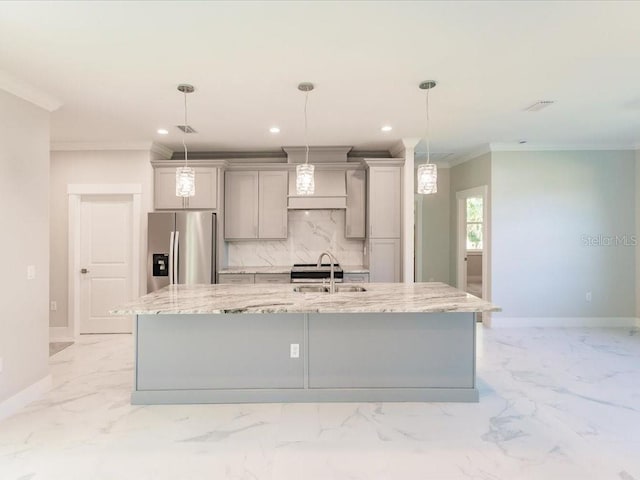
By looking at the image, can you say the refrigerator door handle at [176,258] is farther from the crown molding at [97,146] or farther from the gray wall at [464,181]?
the gray wall at [464,181]

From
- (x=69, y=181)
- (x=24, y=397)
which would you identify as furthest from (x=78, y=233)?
(x=24, y=397)

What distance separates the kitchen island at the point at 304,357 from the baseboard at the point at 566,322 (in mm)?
2746

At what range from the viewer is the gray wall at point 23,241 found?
2.91m

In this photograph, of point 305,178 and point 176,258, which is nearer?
point 305,178

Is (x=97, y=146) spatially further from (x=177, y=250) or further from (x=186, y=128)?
(x=177, y=250)

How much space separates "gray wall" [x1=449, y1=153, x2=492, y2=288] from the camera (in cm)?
554

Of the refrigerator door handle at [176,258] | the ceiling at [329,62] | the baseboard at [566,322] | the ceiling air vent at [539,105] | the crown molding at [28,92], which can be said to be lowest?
the baseboard at [566,322]

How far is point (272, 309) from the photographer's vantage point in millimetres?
2676

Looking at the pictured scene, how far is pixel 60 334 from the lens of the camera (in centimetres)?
500

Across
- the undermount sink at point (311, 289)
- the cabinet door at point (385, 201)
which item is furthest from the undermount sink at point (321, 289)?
the cabinet door at point (385, 201)

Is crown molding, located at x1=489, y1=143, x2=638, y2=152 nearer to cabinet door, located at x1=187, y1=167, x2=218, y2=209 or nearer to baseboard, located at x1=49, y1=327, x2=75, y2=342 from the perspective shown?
cabinet door, located at x1=187, y1=167, x2=218, y2=209

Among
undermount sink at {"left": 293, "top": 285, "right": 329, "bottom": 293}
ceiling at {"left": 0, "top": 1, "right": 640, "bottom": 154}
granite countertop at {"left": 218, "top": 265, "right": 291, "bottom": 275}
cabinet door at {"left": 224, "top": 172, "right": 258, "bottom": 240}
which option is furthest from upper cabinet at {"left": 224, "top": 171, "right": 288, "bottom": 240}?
undermount sink at {"left": 293, "top": 285, "right": 329, "bottom": 293}

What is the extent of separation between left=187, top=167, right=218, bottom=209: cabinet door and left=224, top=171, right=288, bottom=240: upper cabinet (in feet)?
0.71

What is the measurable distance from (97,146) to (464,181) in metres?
5.35
